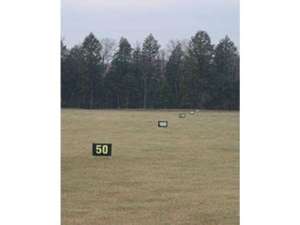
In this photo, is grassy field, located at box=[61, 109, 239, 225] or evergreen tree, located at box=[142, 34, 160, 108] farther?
evergreen tree, located at box=[142, 34, 160, 108]

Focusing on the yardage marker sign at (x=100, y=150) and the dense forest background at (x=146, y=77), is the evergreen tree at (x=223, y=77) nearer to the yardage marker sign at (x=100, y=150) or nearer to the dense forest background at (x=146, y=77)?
the dense forest background at (x=146, y=77)

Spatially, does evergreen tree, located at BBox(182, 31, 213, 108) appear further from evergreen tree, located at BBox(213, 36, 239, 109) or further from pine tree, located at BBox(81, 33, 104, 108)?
pine tree, located at BBox(81, 33, 104, 108)

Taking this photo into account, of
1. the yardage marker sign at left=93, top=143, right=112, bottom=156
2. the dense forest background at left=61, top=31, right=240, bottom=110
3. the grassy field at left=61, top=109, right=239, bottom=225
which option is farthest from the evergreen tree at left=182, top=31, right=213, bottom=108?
the yardage marker sign at left=93, top=143, right=112, bottom=156

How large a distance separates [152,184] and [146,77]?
64.3 feet

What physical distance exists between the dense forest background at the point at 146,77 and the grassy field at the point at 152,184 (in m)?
12.0

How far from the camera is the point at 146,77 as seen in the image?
26.1 meters

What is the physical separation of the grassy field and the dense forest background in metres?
12.0

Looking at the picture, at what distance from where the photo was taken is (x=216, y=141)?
12.6 metres

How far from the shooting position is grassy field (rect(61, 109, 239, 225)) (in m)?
4.77

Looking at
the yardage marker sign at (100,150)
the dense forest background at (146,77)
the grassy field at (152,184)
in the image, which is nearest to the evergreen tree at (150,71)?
the dense forest background at (146,77)

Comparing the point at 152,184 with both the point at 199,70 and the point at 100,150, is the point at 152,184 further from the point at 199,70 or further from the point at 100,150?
the point at 199,70

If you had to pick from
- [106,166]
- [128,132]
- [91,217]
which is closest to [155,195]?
[91,217]
